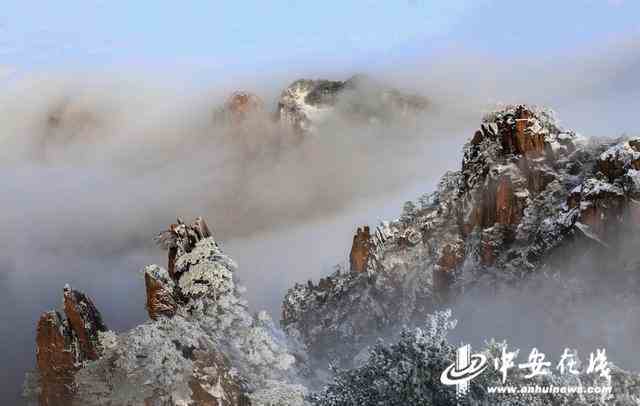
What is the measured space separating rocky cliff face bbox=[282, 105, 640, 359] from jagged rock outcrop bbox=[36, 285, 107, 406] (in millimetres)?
36384

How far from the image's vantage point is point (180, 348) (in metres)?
38.0

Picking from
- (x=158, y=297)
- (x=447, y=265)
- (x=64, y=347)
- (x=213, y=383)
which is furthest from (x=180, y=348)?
(x=447, y=265)

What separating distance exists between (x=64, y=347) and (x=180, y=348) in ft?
28.0

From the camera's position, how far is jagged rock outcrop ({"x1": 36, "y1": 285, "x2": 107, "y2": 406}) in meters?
39.7

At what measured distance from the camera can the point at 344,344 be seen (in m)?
79.1

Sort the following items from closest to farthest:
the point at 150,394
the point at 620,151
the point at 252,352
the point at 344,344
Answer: the point at 150,394, the point at 252,352, the point at 620,151, the point at 344,344

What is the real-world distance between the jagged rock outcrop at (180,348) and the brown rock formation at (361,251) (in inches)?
1531

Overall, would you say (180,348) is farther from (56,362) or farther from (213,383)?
(56,362)

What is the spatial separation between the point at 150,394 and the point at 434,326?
61.2 feet

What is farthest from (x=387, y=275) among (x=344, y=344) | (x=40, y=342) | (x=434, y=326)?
(x=434, y=326)

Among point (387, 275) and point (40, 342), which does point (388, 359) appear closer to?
point (40, 342)

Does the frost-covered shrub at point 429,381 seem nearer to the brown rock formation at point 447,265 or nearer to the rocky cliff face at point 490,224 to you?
the rocky cliff face at point 490,224

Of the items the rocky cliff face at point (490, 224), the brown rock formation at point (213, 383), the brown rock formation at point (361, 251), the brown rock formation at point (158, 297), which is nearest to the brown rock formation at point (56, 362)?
the brown rock formation at point (158, 297)

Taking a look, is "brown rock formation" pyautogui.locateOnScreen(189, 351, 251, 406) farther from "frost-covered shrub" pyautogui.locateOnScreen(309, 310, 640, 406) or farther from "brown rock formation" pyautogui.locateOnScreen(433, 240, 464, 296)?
"brown rock formation" pyautogui.locateOnScreen(433, 240, 464, 296)
